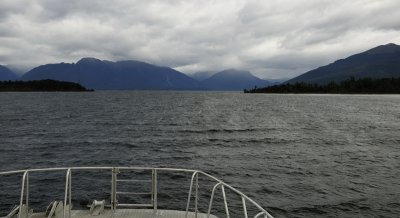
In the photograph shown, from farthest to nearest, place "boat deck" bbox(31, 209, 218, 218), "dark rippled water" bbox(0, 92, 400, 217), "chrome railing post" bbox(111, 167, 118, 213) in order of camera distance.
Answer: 1. "dark rippled water" bbox(0, 92, 400, 217)
2. "boat deck" bbox(31, 209, 218, 218)
3. "chrome railing post" bbox(111, 167, 118, 213)

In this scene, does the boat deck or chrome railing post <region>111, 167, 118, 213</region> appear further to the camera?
the boat deck

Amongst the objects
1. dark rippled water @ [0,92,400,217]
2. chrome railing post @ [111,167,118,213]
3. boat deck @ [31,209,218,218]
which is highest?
chrome railing post @ [111,167,118,213]

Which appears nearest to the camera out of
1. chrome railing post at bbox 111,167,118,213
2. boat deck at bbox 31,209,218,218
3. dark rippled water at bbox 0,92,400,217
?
chrome railing post at bbox 111,167,118,213

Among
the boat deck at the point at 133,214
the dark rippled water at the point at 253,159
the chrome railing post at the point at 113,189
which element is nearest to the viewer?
the chrome railing post at the point at 113,189

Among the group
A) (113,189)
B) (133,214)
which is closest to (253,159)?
(133,214)

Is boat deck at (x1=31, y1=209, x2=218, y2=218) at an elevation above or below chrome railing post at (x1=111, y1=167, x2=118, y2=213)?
below

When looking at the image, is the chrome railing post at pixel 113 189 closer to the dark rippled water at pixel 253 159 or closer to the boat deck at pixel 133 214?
the boat deck at pixel 133 214

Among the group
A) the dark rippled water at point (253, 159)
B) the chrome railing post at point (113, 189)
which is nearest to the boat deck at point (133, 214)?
the chrome railing post at point (113, 189)

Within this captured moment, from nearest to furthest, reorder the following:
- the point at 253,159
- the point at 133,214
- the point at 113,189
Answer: the point at 113,189 < the point at 133,214 < the point at 253,159

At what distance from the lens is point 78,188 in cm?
2633

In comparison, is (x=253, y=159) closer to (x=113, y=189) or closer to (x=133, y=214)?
(x=133, y=214)

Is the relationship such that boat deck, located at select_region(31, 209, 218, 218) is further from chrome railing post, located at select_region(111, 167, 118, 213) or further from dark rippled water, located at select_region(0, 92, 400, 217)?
dark rippled water, located at select_region(0, 92, 400, 217)

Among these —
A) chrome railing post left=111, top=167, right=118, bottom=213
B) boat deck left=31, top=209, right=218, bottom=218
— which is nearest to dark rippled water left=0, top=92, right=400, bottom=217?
boat deck left=31, top=209, right=218, bottom=218

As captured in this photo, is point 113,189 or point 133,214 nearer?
point 113,189
